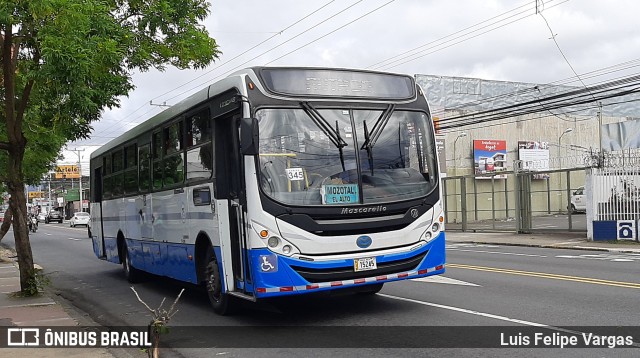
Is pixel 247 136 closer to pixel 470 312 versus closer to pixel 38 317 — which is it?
pixel 470 312

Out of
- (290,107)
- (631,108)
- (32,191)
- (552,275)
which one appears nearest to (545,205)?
(552,275)

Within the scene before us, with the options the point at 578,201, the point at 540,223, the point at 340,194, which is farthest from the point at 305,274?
the point at 578,201

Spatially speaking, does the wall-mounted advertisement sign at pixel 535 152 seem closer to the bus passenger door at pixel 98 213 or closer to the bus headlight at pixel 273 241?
the bus passenger door at pixel 98 213

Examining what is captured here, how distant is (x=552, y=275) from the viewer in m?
12.0

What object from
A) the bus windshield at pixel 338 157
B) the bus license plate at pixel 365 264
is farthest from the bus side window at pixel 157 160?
the bus license plate at pixel 365 264

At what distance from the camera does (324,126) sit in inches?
310

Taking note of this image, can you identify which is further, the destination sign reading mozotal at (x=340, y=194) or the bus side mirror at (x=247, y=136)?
the destination sign reading mozotal at (x=340, y=194)

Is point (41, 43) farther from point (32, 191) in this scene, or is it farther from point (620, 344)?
point (32, 191)

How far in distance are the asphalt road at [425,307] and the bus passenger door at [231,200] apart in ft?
2.51

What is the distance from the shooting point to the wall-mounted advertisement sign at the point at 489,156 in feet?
135

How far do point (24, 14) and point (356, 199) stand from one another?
200 inches

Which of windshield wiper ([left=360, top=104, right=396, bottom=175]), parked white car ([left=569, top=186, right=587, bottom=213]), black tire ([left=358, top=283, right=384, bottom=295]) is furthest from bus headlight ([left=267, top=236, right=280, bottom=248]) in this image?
parked white car ([left=569, top=186, right=587, bottom=213])

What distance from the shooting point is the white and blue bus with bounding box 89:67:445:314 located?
750 centimetres

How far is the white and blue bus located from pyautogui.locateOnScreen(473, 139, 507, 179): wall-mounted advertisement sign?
33472 mm
